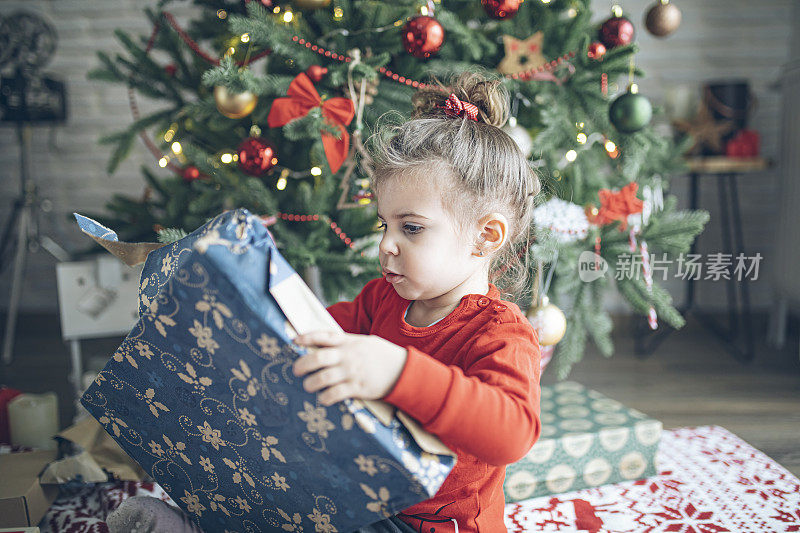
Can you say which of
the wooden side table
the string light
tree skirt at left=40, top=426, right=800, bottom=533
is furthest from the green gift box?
the string light

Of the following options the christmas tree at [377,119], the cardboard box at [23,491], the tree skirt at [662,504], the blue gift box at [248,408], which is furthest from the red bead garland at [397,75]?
the cardboard box at [23,491]

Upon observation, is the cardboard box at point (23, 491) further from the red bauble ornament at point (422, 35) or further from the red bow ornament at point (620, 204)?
the red bow ornament at point (620, 204)

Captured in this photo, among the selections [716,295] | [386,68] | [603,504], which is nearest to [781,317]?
[716,295]

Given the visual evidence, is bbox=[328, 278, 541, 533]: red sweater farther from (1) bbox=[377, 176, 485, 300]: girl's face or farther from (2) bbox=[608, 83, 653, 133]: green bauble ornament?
(2) bbox=[608, 83, 653, 133]: green bauble ornament

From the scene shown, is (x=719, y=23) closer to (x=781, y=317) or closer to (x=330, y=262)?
(x=781, y=317)

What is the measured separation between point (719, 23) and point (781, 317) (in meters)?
1.28

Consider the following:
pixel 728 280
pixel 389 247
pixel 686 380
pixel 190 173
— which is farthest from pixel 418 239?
pixel 728 280

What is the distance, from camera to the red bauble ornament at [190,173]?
170 centimetres

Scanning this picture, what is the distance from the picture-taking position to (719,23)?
2.67 m

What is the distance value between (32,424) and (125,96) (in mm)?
1819

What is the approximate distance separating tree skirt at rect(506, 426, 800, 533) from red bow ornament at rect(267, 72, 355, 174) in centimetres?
87

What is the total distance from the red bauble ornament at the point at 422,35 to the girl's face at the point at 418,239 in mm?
558

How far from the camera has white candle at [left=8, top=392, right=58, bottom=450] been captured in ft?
4.99

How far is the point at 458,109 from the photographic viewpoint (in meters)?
0.95
